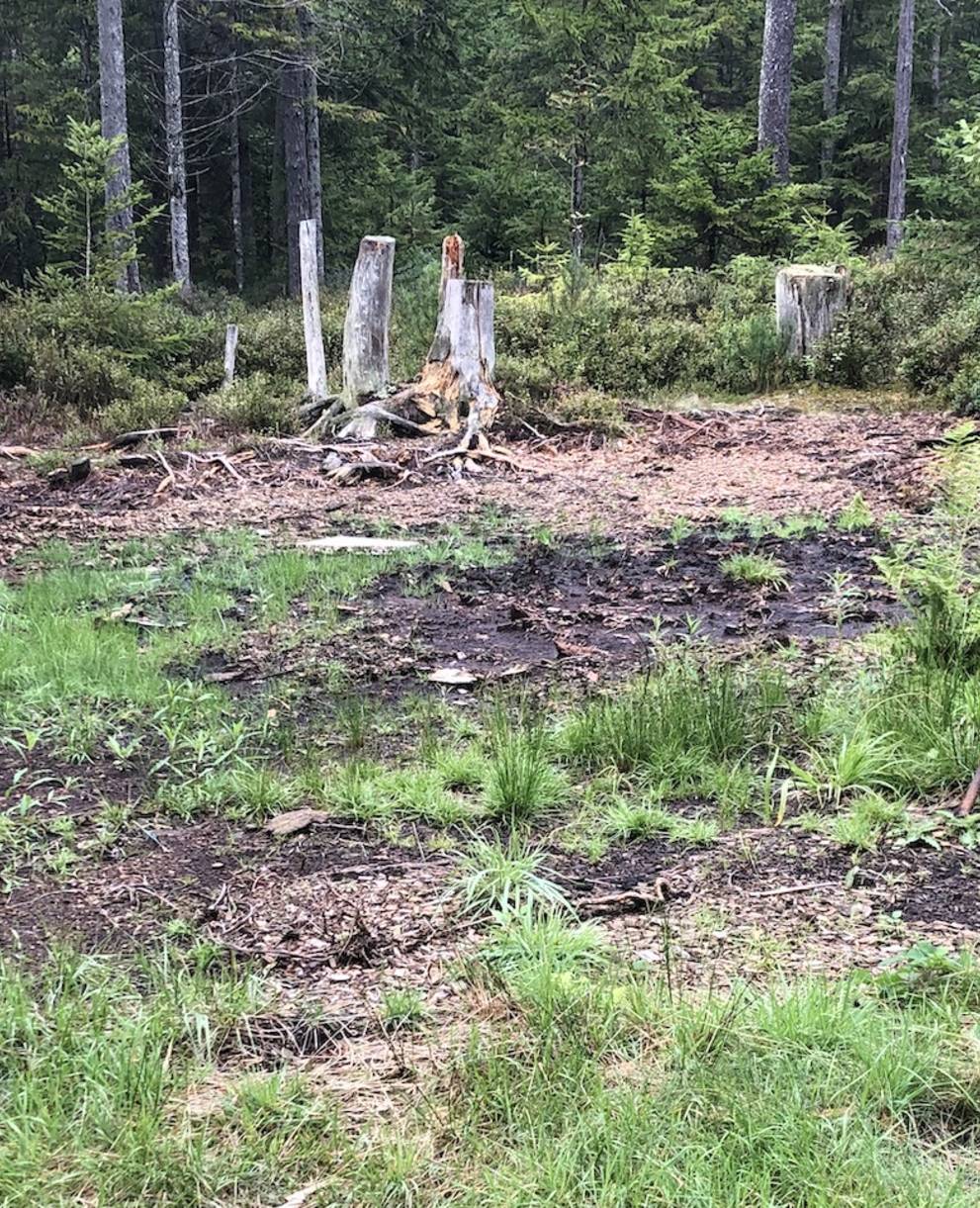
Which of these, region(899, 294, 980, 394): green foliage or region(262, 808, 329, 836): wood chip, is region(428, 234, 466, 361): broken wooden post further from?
region(262, 808, 329, 836): wood chip

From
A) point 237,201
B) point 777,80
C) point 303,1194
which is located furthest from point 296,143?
point 303,1194

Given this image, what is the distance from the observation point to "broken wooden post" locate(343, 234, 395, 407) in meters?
11.8

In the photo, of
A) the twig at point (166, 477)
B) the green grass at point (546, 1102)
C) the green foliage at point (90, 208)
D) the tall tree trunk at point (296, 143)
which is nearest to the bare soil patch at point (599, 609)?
the green grass at point (546, 1102)

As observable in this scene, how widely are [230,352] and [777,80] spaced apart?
12.1m

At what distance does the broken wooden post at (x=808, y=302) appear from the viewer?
1286cm

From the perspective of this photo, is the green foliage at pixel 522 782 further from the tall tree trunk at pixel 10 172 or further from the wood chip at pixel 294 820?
the tall tree trunk at pixel 10 172

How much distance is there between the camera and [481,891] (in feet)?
9.28

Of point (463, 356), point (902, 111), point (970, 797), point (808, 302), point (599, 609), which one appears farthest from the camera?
point (902, 111)

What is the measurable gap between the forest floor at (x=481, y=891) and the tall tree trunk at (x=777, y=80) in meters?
15.3

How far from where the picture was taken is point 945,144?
43.0ft

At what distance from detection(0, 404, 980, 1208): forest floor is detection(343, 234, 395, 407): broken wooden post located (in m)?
5.78

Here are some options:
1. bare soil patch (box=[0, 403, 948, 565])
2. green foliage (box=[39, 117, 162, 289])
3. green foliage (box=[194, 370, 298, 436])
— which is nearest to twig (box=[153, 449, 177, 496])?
bare soil patch (box=[0, 403, 948, 565])

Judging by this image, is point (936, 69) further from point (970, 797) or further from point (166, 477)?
point (970, 797)

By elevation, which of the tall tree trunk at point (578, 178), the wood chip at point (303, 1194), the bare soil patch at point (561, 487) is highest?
the tall tree trunk at point (578, 178)
